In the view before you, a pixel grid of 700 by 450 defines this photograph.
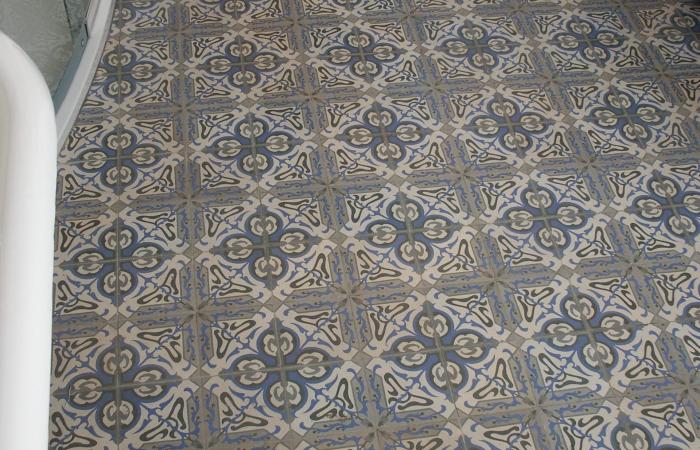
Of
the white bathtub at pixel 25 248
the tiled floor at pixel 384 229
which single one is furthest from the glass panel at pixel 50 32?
the white bathtub at pixel 25 248

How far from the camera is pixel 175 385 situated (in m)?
1.41

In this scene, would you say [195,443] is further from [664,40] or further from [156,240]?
[664,40]

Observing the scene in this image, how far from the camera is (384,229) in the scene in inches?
64.7

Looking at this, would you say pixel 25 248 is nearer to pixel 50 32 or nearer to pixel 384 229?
pixel 384 229

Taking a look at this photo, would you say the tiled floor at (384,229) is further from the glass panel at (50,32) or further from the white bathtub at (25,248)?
the white bathtub at (25,248)

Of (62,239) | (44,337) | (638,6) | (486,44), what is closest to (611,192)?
(486,44)

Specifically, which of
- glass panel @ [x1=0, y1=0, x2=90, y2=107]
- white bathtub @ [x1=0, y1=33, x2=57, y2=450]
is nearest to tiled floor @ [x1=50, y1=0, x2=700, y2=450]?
glass panel @ [x1=0, y1=0, x2=90, y2=107]

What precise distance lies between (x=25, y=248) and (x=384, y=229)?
89cm

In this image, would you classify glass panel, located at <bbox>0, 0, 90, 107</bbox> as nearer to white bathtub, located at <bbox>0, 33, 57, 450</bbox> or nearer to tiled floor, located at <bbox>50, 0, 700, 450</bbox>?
tiled floor, located at <bbox>50, 0, 700, 450</bbox>

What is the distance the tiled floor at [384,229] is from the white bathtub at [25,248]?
58 centimetres

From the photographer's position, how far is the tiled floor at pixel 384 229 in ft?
4.59

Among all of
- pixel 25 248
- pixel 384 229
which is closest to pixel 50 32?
pixel 384 229

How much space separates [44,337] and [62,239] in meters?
0.84

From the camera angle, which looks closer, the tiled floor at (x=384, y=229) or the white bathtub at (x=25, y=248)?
the white bathtub at (x=25, y=248)
